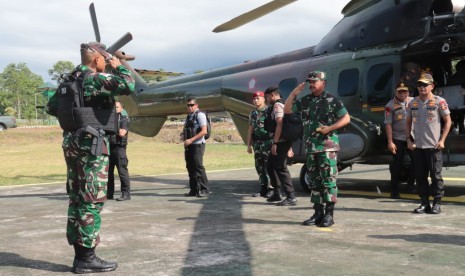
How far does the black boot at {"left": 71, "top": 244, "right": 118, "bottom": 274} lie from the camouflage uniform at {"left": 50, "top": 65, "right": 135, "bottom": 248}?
0.19 feet

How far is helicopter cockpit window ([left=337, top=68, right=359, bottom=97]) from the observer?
25.6 ft

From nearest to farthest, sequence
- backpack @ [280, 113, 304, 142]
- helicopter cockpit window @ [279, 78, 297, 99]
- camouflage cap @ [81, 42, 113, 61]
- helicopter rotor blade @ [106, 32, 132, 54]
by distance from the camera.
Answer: camouflage cap @ [81, 42, 113, 61], helicopter rotor blade @ [106, 32, 132, 54], backpack @ [280, 113, 304, 142], helicopter cockpit window @ [279, 78, 297, 99]

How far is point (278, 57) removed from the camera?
9.73 m

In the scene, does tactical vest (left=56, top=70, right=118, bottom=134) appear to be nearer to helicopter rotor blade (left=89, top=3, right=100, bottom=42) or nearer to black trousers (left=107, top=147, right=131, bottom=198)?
black trousers (left=107, top=147, right=131, bottom=198)

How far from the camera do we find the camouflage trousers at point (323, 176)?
17.2ft

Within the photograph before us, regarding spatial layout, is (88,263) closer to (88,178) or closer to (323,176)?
(88,178)

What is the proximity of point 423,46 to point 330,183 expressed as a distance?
10.6ft

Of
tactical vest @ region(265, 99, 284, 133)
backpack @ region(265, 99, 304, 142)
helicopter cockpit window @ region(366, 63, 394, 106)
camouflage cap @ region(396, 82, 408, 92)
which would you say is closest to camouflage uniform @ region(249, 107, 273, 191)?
tactical vest @ region(265, 99, 284, 133)

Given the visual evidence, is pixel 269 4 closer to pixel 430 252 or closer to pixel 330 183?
pixel 330 183

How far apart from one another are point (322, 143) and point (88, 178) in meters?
2.70

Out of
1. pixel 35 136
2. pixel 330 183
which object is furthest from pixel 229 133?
pixel 330 183

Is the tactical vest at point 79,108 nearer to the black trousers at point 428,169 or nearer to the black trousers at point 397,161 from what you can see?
the black trousers at point 428,169

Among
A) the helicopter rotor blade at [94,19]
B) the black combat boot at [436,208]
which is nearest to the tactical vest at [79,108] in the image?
the black combat boot at [436,208]

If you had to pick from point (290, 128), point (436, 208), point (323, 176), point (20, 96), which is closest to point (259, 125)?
point (290, 128)
